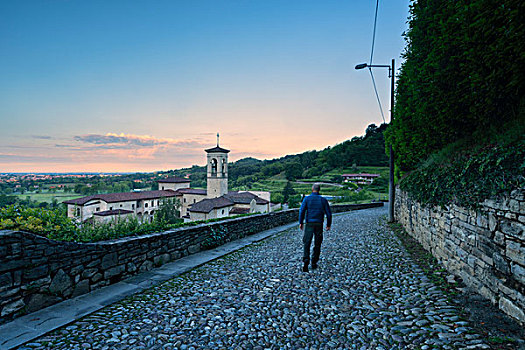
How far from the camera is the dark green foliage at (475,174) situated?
327cm

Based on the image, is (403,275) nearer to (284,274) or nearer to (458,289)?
(458,289)

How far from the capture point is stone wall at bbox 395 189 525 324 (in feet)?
9.97

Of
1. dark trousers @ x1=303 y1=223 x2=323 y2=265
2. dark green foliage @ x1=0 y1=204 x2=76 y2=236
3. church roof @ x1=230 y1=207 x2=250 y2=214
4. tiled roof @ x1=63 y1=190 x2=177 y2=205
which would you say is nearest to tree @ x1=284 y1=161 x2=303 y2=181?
tiled roof @ x1=63 y1=190 x2=177 y2=205

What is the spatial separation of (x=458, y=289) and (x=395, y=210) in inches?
352

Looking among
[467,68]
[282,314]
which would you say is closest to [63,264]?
[282,314]

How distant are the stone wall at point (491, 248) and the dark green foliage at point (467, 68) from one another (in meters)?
1.68

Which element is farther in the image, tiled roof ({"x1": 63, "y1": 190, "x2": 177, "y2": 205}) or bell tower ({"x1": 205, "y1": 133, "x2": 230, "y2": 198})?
bell tower ({"x1": 205, "y1": 133, "x2": 230, "y2": 198})

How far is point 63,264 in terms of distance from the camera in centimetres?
378

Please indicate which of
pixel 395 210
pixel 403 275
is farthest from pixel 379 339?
pixel 395 210

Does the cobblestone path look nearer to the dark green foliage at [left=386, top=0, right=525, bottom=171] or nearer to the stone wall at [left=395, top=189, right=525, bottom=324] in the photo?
the stone wall at [left=395, top=189, right=525, bottom=324]

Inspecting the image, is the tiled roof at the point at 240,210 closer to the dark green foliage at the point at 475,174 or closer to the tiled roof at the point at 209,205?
the tiled roof at the point at 209,205

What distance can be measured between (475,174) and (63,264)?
6569 millimetres

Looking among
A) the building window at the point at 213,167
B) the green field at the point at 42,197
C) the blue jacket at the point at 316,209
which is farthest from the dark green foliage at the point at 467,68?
the building window at the point at 213,167

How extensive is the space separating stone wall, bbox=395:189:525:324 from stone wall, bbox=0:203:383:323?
5.85 m
